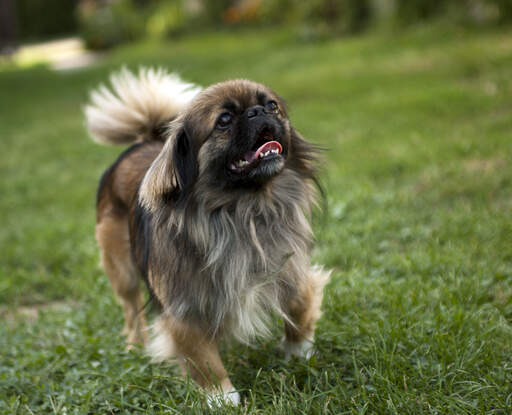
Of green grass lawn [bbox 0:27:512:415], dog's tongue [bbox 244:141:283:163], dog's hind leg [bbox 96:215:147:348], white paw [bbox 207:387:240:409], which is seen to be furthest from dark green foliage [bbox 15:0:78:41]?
white paw [bbox 207:387:240:409]

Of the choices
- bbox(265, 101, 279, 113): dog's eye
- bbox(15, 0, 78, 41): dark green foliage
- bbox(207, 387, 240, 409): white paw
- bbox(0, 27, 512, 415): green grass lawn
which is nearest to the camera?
bbox(207, 387, 240, 409): white paw

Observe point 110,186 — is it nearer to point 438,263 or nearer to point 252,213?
point 252,213

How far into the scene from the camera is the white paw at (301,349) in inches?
119

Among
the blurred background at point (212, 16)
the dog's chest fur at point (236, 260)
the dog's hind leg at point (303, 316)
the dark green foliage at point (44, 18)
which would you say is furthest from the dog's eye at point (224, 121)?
the dark green foliage at point (44, 18)

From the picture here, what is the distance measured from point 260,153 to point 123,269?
1.51 m

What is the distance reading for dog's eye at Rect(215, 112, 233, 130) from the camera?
2732 millimetres

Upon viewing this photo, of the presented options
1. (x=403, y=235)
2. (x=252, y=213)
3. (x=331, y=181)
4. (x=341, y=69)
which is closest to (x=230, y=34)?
(x=341, y=69)

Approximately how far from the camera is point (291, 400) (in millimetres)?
2537

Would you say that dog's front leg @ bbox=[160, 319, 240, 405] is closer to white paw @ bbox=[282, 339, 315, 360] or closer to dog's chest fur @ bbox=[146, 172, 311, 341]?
dog's chest fur @ bbox=[146, 172, 311, 341]

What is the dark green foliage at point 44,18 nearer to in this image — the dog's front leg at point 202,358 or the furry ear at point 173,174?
the furry ear at point 173,174

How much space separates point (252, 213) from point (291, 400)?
35.5 inches

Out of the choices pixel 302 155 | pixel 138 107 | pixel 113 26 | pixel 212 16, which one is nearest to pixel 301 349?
pixel 302 155

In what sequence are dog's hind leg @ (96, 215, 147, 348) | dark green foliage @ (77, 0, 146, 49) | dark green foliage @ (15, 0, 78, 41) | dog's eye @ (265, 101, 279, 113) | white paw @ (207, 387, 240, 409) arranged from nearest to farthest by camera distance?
white paw @ (207, 387, 240, 409) < dog's eye @ (265, 101, 279, 113) < dog's hind leg @ (96, 215, 147, 348) < dark green foliage @ (77, 0, 146, 49) < dark green foliage @ (15, 0, 78, 41)

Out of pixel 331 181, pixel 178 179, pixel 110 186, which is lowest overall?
pixel 331 181
